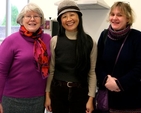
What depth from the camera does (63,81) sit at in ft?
5.39

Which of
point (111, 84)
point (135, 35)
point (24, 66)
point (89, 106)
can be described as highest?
point (135, 35)

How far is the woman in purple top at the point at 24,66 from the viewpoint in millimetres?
1549

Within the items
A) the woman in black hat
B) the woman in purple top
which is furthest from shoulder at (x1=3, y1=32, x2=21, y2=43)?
the woman in black hat

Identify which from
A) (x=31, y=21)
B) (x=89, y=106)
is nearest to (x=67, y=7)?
(x=31, y=21)

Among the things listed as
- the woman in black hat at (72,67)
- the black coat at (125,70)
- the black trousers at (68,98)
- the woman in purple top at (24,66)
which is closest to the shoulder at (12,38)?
the woman in purple top at (24,66)

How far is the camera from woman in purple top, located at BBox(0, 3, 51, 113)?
5.08ft

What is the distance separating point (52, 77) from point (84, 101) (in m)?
0.34

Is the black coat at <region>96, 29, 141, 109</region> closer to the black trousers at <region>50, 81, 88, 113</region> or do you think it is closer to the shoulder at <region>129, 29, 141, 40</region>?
the shoulder at <region>129, 29, 141, 40</region>

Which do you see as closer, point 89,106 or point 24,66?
point 24,66

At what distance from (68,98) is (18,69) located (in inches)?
18.1

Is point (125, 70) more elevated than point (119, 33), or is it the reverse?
point (119, 33)

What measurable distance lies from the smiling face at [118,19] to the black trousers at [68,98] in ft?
1.84

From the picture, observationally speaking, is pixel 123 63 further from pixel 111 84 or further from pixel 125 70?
pixel 111 84

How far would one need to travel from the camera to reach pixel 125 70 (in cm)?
158
